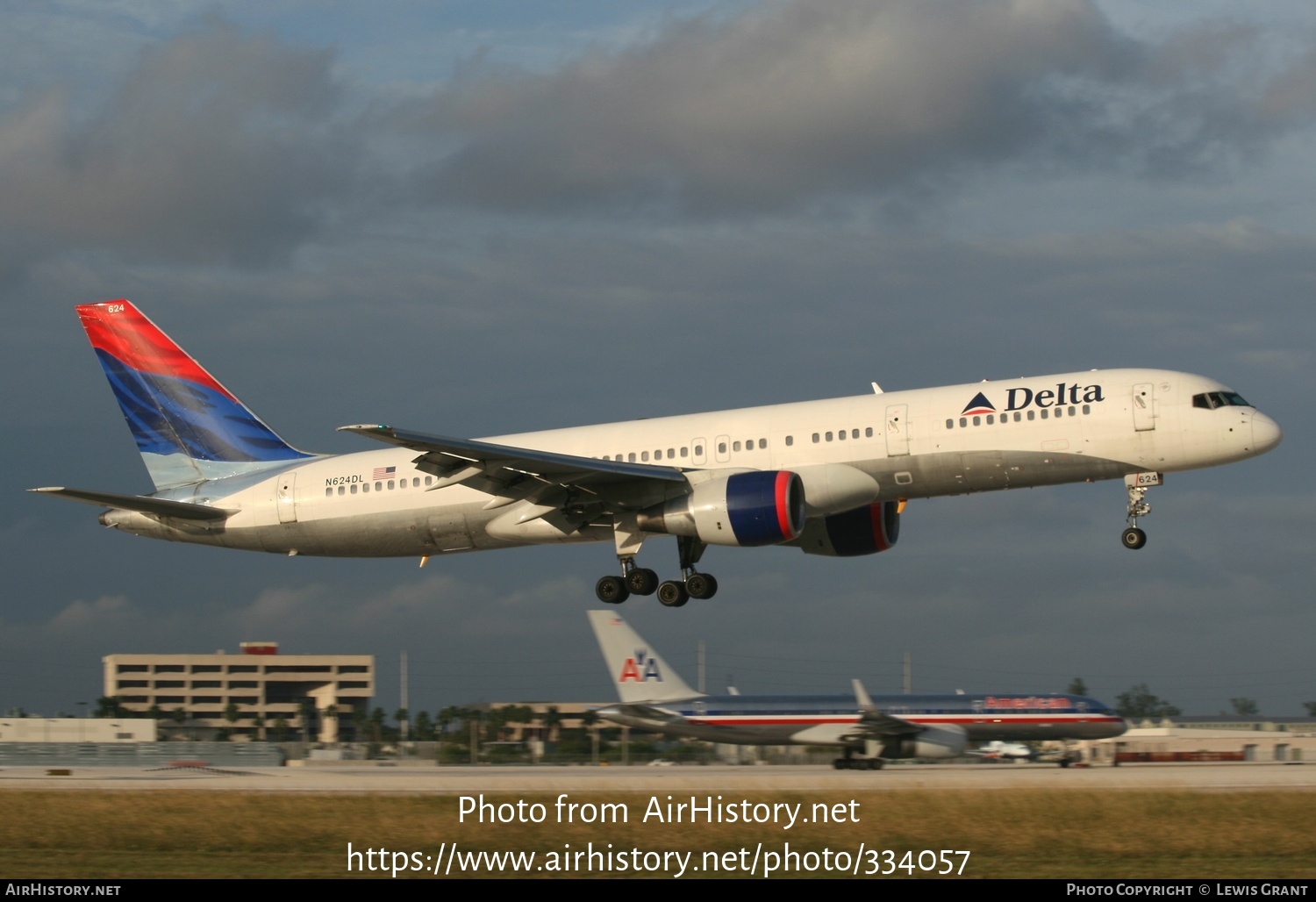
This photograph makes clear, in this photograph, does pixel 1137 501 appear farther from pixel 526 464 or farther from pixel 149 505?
pixel 149 505

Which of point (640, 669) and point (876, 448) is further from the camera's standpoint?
point (640, 669)

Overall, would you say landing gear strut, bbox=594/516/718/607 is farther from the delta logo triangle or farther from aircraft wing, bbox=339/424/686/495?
the delta logo triangle

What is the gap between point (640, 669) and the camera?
58.7m

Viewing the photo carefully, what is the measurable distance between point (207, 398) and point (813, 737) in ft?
74.3

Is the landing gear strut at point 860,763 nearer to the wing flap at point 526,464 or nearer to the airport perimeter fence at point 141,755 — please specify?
the wing flap at point 526,464

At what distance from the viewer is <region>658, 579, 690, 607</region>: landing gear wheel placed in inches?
1615

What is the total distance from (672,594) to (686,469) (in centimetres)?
362

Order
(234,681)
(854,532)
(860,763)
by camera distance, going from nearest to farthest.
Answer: (854,532), (860,763), (234,681)

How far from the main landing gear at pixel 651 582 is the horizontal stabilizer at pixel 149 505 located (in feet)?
39.1

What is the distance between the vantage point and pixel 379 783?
144 ft

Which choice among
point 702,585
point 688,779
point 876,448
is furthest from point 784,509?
point 688,779

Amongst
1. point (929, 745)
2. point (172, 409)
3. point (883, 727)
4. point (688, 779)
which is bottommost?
point (688, 779)

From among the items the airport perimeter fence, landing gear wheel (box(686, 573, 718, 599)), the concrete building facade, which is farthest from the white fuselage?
the concrete building facade

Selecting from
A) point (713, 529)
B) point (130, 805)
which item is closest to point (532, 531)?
point (713, 529)
